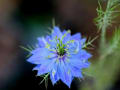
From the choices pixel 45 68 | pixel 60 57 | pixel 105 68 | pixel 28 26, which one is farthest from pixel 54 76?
pixel 28 26

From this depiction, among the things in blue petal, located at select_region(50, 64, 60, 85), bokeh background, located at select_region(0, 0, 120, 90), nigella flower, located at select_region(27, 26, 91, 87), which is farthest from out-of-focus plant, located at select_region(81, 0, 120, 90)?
blue petal, located at select_region(50, 64, 60, 85)

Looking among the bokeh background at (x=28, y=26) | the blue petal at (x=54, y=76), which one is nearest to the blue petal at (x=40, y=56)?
the blue petal at (x=54, y=76)

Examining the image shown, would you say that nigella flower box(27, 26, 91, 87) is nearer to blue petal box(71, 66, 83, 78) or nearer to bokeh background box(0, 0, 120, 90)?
blue petal box(71, 66, 83, 78)

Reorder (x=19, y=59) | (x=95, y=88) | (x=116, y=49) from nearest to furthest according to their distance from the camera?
1. (x=116, y=49)
2. (x=95, y=88)
3. (x=19, y=59)

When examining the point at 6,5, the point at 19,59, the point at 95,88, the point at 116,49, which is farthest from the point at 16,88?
the point at 116,49

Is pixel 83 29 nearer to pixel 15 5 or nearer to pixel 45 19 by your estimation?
pixel 45 19

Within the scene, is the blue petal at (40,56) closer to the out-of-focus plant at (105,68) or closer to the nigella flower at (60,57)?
the nigella flower at (60,57)

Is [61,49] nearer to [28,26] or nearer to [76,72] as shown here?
[76,72]
